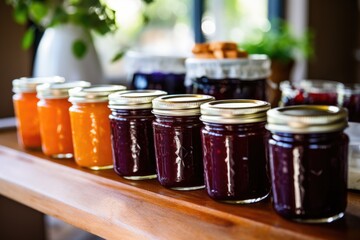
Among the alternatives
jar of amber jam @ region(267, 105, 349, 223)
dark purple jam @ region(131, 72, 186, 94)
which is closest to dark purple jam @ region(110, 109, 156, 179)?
jar of amber jam @ region(267, 105, 349, 223)

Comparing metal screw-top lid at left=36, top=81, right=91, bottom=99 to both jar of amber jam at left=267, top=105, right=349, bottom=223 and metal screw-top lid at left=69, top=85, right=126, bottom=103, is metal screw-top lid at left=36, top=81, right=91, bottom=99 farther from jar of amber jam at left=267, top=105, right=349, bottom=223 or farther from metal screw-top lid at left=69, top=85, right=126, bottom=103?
jar of amber jam at left=267, top=105, right=349, bottom=223

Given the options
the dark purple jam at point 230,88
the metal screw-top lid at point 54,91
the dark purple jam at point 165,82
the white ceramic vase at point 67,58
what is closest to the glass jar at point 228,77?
the dark purple jam at point 230,88

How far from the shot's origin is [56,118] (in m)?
1.05

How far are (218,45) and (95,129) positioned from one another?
340 millimetres

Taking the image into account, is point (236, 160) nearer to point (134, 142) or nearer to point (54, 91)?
point (134, 142)

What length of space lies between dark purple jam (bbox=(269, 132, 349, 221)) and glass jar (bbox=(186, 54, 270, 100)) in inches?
16.1

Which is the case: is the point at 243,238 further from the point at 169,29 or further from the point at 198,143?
the point at 169,29

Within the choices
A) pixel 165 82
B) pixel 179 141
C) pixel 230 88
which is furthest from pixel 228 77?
pixel 179 141

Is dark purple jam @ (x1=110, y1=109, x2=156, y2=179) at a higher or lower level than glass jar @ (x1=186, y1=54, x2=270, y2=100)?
lower

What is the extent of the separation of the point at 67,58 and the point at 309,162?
871 mm

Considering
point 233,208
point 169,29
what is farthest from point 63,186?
point 169,29

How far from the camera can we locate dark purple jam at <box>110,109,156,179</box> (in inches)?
33.1

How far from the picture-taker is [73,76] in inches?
52.7

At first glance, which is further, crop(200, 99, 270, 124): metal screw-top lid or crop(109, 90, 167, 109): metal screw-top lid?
crop(109, 90, 167, 109): metal screw-top lid
